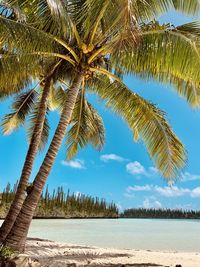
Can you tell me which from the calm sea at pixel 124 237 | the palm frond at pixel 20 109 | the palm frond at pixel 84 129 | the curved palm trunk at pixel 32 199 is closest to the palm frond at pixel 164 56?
the curved palm trunk at pixel 32 199

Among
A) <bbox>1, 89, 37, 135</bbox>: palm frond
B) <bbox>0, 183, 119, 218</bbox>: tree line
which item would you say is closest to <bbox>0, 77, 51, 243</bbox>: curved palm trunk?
<bbox>1, 89, 37, 135</bbox>: palm frond

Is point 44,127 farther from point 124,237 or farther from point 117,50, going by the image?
point 124,237

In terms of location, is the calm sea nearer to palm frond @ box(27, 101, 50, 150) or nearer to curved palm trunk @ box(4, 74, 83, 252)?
palm frond @ box(27, 101, 50, 150)

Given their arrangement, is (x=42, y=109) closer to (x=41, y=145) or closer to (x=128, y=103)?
(x=128, y=103)

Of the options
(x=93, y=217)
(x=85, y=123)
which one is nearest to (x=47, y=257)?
(x=85, y=123)

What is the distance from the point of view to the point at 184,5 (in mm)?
7797

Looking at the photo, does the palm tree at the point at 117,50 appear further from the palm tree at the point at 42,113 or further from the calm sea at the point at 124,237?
the calm sea at the point at 124,237

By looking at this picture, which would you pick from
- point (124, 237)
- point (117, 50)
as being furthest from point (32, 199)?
point (124, 237)

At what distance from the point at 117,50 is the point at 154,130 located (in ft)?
7.18

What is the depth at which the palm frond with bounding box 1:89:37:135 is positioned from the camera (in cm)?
1280

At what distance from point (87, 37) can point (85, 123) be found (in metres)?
4.37

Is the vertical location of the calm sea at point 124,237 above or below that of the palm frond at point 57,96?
below

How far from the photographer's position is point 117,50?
8.42m

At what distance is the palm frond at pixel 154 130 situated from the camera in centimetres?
903
